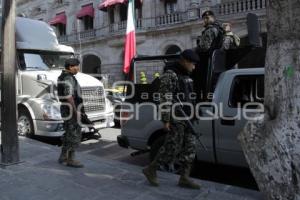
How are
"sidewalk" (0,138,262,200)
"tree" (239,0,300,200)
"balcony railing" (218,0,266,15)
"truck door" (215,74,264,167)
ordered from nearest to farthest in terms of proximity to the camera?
"tree" (239,0,300,200), "sidewalk" (0,138,262,200), "truck door" (215,74,264,167), "balcony railing" (218,0,266,15)

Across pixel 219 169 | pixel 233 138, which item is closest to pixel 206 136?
pixel 233 138

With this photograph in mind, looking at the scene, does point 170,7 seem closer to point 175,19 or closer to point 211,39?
point 175,19

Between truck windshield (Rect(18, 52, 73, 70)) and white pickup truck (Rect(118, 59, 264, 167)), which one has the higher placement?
truck windshield (Rect(18, 52, 73, 70))

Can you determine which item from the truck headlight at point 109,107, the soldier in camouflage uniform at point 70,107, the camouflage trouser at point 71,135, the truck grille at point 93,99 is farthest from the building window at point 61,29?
the camouflage trouser at point 71,135

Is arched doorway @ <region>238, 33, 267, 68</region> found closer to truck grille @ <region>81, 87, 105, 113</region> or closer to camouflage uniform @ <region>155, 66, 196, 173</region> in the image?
camouflage uniform @ <region>155, 66, 196, 173</region>

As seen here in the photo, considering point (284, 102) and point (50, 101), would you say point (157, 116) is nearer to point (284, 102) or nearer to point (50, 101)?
point (284, 102)

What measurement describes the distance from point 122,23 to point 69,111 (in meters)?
20.4

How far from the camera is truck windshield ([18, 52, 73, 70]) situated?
9.68 metres

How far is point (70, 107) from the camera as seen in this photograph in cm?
593

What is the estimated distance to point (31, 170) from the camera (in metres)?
5.72

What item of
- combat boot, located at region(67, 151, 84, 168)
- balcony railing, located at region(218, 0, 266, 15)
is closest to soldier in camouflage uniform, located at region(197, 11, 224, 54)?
combat boot, located at region(67, 151, 84, 168)

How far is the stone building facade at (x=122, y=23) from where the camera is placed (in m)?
20.3

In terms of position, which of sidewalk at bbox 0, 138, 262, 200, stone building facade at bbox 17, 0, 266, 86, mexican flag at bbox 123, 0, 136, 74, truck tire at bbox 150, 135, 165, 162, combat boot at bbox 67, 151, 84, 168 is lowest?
sidewalk at bbox 0, 138, 262, 200

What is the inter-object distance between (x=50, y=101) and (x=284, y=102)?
23.2 ft
